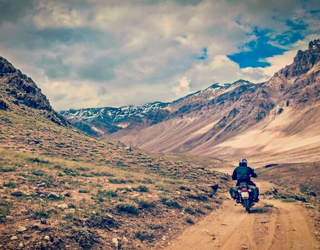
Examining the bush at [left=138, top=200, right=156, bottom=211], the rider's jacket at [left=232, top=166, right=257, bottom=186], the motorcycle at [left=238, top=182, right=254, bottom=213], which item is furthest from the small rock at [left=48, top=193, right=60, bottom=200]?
the rider's jacket at [left=232, top=166, right=257, bottom=186]

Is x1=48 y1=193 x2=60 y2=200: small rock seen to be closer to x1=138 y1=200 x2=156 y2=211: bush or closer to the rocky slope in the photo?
x1=138 y1=200 x2=156 y2=211: bush

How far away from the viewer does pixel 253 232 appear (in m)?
14.5

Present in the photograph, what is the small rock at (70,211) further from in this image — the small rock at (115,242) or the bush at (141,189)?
the bush at (141,189)

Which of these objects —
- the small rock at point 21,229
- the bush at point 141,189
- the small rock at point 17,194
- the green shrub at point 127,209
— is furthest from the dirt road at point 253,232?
the small rock at point 17,194

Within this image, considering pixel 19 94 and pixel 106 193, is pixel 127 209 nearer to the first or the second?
pixel 106 193

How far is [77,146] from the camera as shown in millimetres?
42500

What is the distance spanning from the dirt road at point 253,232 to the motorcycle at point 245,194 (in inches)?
25.8

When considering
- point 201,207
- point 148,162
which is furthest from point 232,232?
point 148,162

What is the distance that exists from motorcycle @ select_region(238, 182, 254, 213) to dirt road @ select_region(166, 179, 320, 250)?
0.65 meters

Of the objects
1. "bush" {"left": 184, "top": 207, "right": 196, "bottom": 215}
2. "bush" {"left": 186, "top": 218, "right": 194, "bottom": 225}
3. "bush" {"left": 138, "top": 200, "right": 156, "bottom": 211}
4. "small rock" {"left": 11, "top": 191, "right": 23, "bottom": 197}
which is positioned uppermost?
"small rock" {"left": 11, "top": 191, "right": 23, "bottom": 197}

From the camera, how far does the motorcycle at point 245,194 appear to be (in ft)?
61.9

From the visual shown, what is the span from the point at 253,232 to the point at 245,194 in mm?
4484

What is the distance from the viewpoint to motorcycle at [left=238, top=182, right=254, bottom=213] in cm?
1886

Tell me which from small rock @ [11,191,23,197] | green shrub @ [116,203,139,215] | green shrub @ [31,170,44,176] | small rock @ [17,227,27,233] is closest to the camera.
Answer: small rock @ [17,227,27,233]
